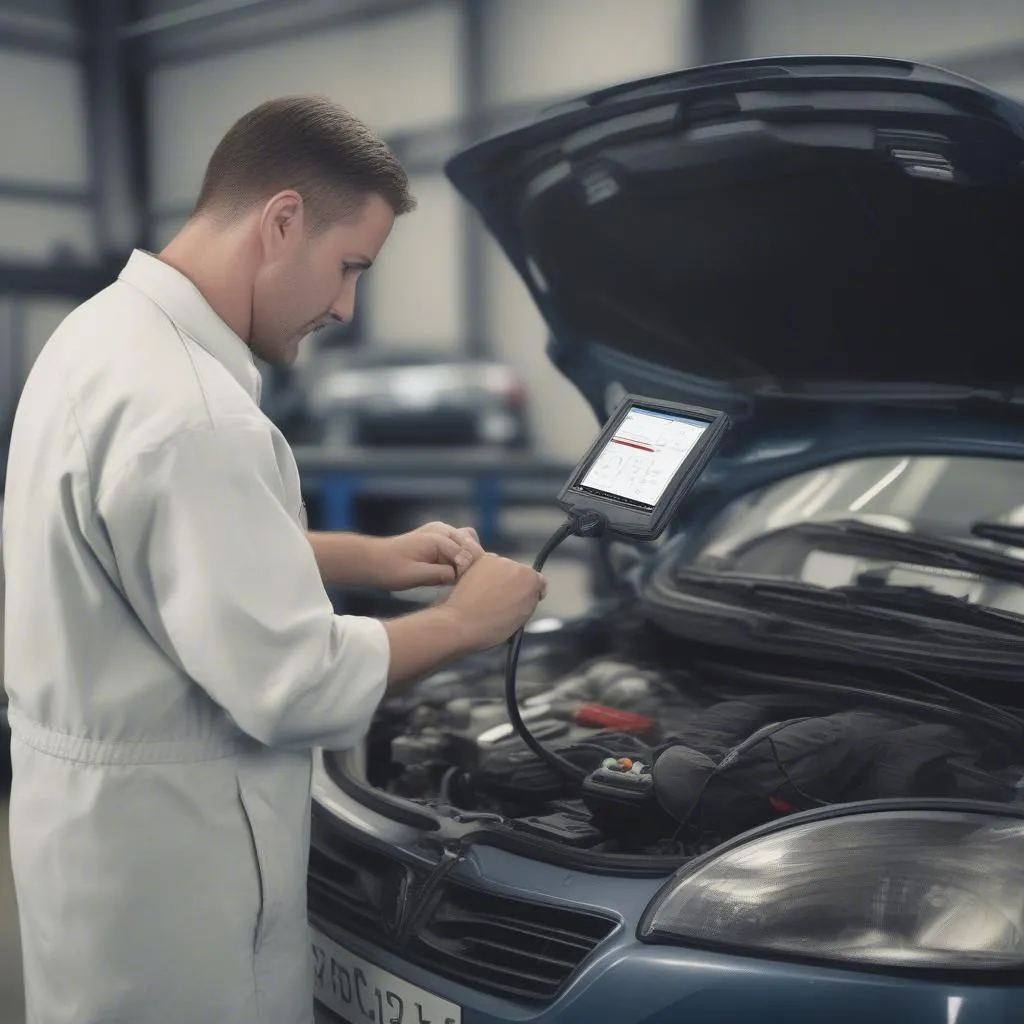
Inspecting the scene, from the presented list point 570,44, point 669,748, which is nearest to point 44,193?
point 570,44

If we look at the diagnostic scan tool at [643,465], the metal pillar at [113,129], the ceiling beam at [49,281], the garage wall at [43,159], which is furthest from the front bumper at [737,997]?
the metal pillar at [113,129]

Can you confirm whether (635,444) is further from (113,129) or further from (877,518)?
(113,129)

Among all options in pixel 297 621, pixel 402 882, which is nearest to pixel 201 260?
pixel 297 621

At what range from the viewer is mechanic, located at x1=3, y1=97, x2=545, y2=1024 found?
109cm

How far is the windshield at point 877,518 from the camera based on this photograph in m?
1.81

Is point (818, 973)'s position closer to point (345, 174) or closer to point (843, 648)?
point (843, 648)

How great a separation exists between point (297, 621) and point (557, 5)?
388 inches

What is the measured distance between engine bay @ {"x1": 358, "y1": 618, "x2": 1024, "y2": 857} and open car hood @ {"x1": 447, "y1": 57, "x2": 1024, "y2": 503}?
44cm

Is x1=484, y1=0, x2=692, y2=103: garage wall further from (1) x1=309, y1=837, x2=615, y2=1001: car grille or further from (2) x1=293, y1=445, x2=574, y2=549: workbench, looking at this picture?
(1) x1=309, y1=837, x2=615, y2=1001: car grille

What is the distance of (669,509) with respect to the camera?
147cm

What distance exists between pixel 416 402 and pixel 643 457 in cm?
733

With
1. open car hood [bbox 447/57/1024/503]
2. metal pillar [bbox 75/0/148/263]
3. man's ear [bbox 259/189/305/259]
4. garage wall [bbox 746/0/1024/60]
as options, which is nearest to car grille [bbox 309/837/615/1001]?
man's ear [bbox 259/189/305/259]

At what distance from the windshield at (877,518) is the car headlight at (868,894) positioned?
58 cm

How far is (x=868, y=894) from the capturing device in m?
1.17
